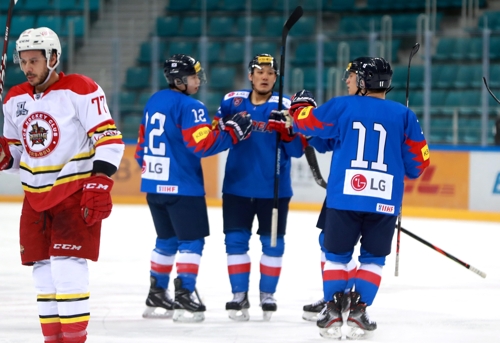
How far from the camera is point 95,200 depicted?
308 centimetres

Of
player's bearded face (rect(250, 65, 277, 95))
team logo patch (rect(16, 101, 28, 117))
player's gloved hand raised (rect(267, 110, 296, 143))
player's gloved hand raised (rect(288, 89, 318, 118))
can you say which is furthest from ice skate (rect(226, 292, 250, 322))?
team logo patch (rect(16, 101, 28, 117))

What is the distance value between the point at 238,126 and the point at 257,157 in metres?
0.27

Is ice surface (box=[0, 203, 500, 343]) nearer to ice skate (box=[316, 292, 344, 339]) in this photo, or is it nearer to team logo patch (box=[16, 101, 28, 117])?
ice skate (box=[316, 292, 344, 339])

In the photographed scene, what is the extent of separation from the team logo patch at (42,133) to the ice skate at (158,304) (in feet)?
4.52

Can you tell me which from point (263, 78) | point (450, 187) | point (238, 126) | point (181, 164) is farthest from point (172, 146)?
point (450, 187)

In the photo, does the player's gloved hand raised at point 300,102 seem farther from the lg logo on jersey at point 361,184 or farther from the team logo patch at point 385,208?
the team logo patch at point 385,208

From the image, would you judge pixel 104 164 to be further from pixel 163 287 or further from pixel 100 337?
pixel 163 287

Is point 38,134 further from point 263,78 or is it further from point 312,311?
point 312,311

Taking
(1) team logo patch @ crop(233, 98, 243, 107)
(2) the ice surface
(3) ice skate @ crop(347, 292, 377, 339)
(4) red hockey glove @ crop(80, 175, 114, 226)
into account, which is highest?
(1) team logo patch @ crop(233, 98, 243, 107)

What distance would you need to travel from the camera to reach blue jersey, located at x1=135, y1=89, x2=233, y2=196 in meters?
4.16

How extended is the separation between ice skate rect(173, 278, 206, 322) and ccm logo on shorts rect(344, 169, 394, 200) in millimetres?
1004

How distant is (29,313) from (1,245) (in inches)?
100

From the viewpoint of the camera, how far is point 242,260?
14.1 ft

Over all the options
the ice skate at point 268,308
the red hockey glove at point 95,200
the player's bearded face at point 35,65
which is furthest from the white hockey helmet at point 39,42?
the ice skate at point 268,308
